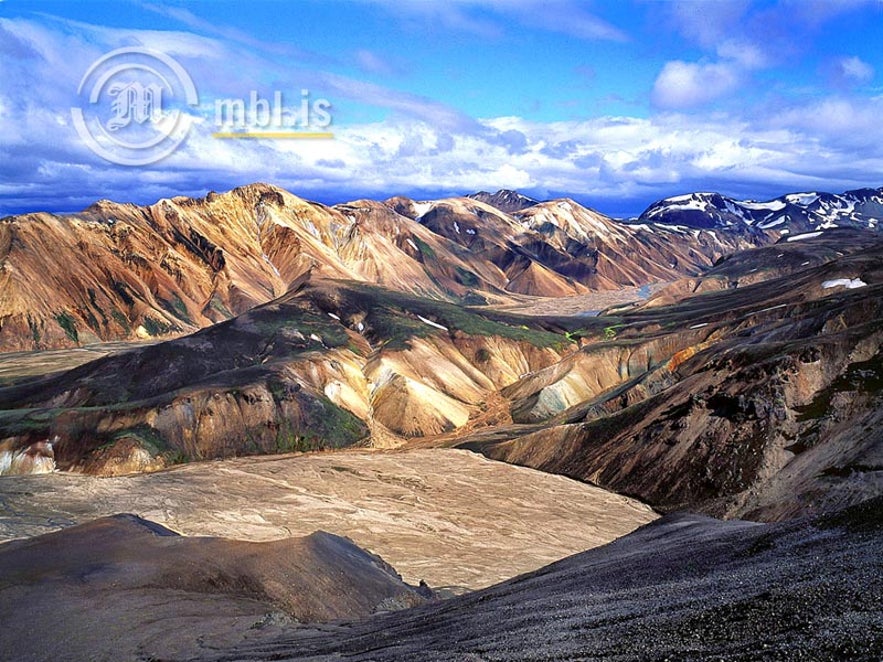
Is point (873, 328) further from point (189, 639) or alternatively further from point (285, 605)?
point (189, 639)

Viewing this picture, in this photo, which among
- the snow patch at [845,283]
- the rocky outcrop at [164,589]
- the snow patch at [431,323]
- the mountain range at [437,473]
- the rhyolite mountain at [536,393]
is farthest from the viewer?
the snow patch at [431,323]

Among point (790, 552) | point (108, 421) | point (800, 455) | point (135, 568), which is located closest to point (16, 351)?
point (108, 421)

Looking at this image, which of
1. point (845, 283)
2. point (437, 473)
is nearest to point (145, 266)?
point (437, 473)

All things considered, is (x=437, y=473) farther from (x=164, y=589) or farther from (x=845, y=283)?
(x=845, y=283)

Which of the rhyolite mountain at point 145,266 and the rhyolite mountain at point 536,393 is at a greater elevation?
the rhyolite mountain at point 145,266

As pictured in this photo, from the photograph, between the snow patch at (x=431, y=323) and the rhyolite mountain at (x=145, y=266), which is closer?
the snow patch at (x=431, y=323)

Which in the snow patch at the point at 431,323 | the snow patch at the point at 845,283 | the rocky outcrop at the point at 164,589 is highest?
the snow patch at the point at 845,283

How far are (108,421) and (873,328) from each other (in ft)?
231

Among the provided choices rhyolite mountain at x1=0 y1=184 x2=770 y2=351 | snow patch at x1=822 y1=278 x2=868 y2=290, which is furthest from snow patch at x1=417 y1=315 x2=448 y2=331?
rhyolite mountain at x1=0 y1=184 x2=770 y2=351

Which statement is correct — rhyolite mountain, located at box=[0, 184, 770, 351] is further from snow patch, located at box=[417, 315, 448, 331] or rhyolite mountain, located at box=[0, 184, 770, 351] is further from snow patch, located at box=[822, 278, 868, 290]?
snow patch, located at box=[822, 278, 868, 290]

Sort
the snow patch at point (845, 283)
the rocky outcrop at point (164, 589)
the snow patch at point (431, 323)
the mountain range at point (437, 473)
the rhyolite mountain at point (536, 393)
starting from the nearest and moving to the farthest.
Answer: the mountain range at point (437, 473)
the rocky outcrop at point (164, 589)
the rhyolite mountain at point (536, 393)
the snow patch at point (845, 283)
the snow patch at point (431, 323)

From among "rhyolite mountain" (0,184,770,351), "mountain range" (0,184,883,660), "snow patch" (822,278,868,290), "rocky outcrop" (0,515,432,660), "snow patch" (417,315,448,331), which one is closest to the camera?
"mountain range" (0,184,883,660)

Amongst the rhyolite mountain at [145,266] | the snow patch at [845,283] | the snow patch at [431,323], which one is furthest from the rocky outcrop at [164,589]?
the rhyolite mountain at [145,266]

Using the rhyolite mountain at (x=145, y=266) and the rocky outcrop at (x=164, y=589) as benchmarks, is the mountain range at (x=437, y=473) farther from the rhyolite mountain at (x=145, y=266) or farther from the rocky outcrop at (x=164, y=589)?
the rhyolite mountain at (x=145, y=266)
